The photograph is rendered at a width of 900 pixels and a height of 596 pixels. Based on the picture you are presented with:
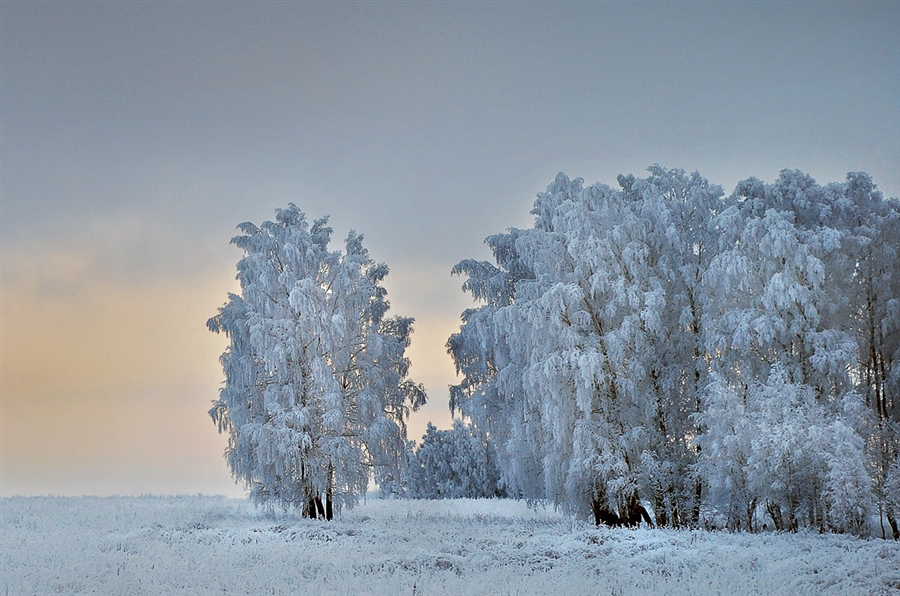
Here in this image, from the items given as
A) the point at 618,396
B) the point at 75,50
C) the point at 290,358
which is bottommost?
the point at 618,396

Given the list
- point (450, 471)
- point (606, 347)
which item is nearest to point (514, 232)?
point (606, 347)

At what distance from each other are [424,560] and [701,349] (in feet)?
44.4

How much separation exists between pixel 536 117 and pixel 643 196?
510 cm

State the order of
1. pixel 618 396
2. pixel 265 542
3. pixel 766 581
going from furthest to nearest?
pixel 618 396
pixel 265 542
pixel 766 581

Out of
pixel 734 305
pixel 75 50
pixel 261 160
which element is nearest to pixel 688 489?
pixel 734 305

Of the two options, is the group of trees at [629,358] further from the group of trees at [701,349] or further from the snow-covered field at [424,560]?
the snow-covered field at [424,560]

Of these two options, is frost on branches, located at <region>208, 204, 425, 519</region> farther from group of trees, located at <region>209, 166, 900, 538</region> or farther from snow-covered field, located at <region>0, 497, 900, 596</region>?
snow-covered field, located at <region>0, 497, 900, 596</region>

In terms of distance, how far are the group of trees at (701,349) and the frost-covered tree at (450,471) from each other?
33.1 meters

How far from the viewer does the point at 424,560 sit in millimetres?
17969

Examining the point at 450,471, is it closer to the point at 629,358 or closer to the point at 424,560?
the point at 629,358

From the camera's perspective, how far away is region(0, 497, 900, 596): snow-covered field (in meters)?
14.7

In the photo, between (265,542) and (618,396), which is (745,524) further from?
(265,542)

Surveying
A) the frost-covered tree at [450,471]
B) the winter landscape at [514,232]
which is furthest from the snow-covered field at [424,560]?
the frost-covered tree at [450,471]

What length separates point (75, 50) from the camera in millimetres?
28078
